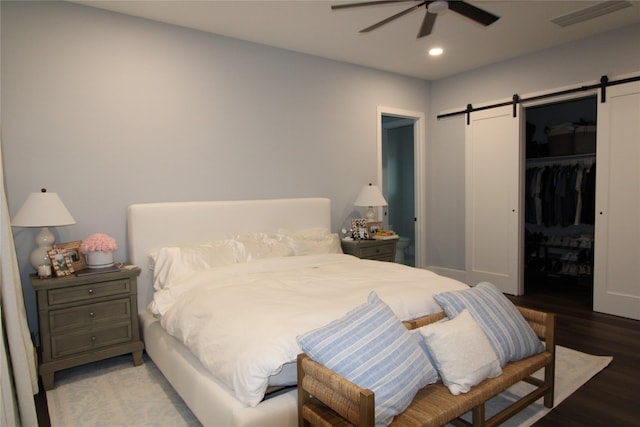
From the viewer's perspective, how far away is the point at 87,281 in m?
2.74

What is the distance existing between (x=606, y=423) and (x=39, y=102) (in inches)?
169

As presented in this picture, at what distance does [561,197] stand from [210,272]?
4.63m

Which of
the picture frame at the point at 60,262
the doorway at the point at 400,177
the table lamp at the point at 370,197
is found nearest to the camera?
the picture frame at the point at 60,262

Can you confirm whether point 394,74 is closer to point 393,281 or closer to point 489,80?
point 489,80

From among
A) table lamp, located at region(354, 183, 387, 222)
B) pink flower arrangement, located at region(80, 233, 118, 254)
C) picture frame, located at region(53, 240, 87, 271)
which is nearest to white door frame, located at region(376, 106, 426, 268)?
table lamp, located at region(354, 183, 387, 222)

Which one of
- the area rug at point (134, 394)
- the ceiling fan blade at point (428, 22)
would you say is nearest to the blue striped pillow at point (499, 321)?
the area rug at point (134, 394)

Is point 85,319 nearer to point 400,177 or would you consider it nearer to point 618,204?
point 618,204

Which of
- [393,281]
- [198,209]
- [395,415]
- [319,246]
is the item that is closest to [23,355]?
[198,209]

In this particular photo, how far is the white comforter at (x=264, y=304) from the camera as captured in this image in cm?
183

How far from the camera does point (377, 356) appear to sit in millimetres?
1676

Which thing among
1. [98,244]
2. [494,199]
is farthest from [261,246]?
[494,199]

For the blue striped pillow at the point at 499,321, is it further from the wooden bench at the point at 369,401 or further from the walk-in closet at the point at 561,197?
the walk-in closet at the point at 561,197

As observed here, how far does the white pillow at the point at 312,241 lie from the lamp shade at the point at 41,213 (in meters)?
1.82

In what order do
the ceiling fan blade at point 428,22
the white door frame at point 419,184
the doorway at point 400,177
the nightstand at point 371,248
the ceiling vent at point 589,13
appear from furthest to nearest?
1. the doorway at point 400,177
2. the white door frame at point 419,184
3. the nightstand at point 371,248
4. the ceiling vent at point 589,13
5. the ceiling fan blade at point 428,22
